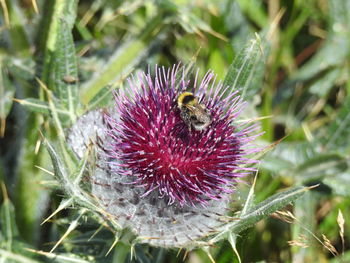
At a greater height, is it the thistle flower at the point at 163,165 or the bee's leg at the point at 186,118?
the bee's leg at the point at 186,118

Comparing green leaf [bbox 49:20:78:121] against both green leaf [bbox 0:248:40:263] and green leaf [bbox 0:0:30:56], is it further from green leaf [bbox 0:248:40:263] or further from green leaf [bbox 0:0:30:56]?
green leaf [bbox 0:248:40:263]

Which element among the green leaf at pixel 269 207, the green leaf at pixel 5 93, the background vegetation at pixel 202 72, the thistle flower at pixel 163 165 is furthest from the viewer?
the green leaf at pixel 5 93

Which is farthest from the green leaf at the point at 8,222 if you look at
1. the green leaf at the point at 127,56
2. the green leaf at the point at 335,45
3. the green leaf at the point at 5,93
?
the green leaf at the point at 335,45

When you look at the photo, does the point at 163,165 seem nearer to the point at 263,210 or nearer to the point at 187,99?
the point at 187,99

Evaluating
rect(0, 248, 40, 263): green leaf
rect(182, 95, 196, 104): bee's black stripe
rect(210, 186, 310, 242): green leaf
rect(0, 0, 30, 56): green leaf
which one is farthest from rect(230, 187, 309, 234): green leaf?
rect(0, 0, 30, 56): green leaf

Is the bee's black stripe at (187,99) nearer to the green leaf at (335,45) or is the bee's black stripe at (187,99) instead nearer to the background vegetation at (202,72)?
the background vegetation at (202,72)

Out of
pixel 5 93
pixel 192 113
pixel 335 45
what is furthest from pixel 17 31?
pixel 335 45

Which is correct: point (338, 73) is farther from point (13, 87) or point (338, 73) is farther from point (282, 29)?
point (13, 87)
